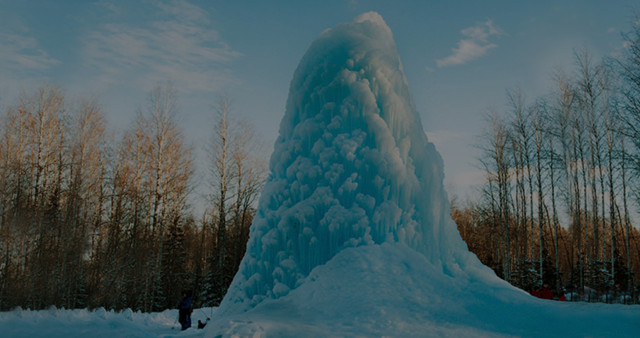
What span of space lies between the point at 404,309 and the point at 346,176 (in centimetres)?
239

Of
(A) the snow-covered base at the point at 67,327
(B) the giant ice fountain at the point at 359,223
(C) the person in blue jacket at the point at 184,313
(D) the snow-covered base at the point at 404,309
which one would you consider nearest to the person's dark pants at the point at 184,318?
(C) the person in blue jacket at the point at 184,313

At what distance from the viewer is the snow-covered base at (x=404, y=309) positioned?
488 centimetres

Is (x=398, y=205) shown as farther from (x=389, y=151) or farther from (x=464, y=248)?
(x=464, y=248)

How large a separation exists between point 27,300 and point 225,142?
31.2ft

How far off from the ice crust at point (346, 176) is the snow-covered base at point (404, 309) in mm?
450

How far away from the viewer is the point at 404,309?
5.48m

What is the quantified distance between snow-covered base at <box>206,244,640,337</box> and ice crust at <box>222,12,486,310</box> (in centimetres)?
45

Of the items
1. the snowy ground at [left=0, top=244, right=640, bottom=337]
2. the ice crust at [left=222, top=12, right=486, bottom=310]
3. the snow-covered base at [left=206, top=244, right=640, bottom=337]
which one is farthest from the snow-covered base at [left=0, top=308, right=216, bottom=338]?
the snow-covered base at [left=206, top=244, right=640, bottom=337]

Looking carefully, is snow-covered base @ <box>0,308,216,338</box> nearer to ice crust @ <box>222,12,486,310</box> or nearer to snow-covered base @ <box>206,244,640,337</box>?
ice crust @ <box>222,12,486,310</box>

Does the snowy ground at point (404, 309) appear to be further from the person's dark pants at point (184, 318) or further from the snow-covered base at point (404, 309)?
the person's dark pants at point (184, 318)

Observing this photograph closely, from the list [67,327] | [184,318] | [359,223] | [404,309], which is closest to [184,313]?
[184,318]

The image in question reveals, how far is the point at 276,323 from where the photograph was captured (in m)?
5.04

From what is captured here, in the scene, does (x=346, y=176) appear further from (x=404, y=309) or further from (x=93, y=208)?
(x=93, y=208)

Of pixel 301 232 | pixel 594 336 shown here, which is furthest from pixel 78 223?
pixel 594 336
